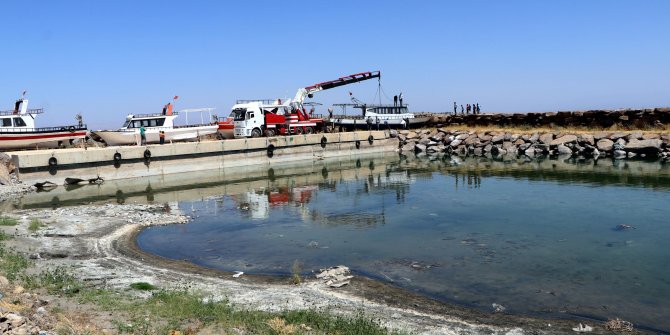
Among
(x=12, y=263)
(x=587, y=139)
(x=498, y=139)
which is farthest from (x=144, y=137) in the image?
(x=587, y=139)

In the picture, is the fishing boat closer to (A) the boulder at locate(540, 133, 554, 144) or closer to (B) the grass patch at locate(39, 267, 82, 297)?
(B) the grass patch at locate(39, 267, 82, 297)

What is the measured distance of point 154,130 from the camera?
36469mm

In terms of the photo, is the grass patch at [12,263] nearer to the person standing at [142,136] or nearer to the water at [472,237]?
the water at [472,237]

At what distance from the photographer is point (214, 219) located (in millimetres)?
18812

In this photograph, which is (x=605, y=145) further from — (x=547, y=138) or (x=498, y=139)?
(x=498, y=139)

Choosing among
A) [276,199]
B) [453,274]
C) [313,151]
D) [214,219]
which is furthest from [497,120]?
[453,274]

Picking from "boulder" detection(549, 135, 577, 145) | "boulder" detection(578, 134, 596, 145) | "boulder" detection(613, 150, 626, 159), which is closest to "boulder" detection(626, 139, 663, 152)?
"boulder" detection(613, 150, 626, 159)

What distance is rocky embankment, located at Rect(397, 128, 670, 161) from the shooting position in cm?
3528

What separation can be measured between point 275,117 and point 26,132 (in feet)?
52.1

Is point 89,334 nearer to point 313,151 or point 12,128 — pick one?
point 12,128

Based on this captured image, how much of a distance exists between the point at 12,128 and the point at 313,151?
19579 millimetres

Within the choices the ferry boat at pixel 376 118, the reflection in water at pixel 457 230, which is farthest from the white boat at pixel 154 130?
the ferry boat at pixel 376 118

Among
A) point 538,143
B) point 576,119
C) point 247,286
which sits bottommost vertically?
point 247,286

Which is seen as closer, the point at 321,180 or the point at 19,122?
the point at 321,180
